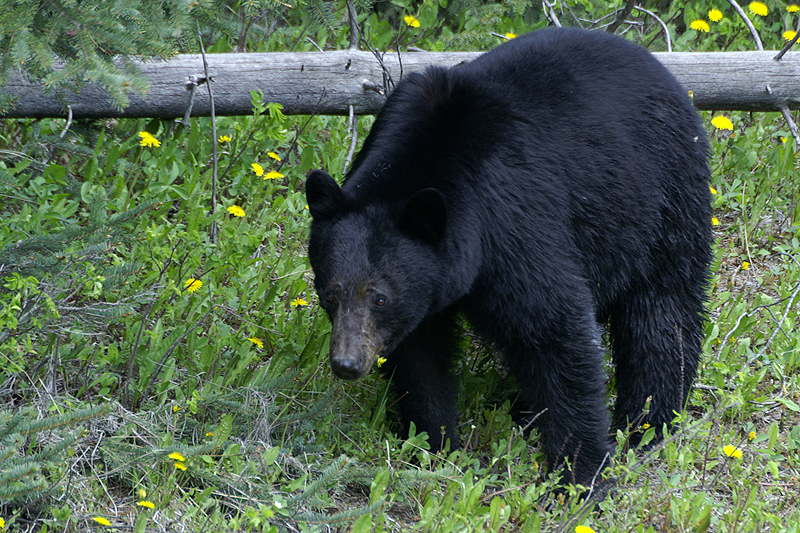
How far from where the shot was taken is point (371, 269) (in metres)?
2.95

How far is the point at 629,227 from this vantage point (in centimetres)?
342

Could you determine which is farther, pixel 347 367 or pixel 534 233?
pixel 534 233

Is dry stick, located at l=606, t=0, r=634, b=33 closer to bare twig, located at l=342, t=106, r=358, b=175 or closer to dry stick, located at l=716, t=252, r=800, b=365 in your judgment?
bare twig, located at l=342, t=106, r=358, b=175

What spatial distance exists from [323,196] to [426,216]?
16.8 inches

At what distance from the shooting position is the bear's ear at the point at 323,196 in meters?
2.97

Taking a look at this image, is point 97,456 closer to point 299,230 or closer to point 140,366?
point 140,366

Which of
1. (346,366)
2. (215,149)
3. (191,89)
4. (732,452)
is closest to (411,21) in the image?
(191,89)

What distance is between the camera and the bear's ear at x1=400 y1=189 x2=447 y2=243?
282 centimetres

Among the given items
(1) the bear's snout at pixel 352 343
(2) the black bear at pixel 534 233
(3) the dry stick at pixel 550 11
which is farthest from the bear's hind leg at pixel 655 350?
(3) the dry stick at pixel 550 11

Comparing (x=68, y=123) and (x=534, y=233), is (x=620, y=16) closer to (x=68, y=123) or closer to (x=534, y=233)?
(x=534, y=233)

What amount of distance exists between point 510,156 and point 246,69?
6.97ft

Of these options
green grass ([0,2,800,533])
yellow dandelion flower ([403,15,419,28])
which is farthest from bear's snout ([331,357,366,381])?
yellow dandelion flower ([403,15,419,28])

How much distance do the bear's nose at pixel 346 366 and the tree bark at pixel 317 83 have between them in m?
2.27

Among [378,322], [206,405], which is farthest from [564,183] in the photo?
[206,405]
